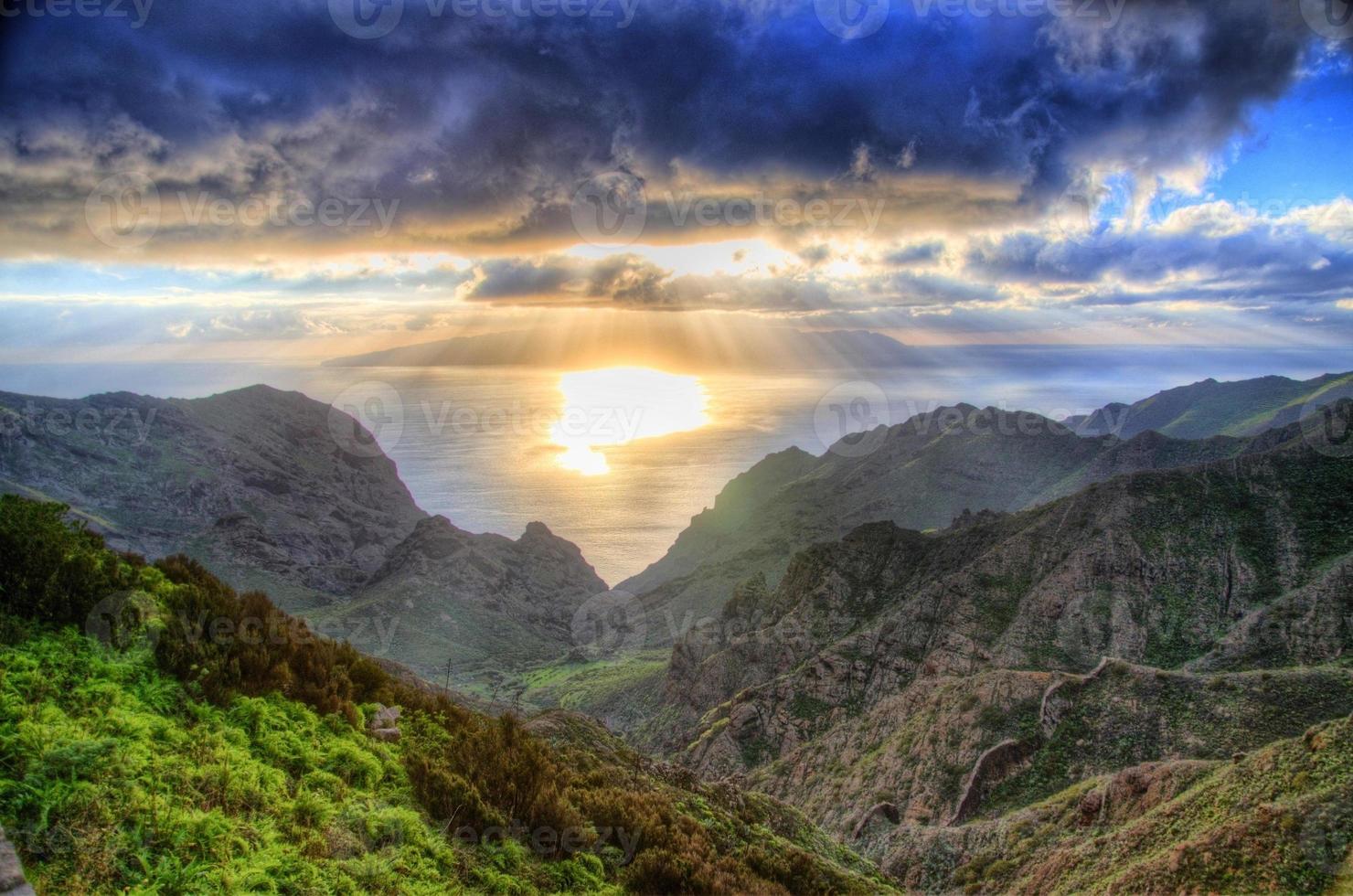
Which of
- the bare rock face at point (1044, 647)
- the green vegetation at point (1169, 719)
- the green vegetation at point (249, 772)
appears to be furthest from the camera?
the bare rock face at point (1044, 647)

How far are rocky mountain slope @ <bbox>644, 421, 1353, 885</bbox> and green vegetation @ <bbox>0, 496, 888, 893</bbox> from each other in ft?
73.7

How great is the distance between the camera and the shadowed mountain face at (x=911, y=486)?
12269 centimetres

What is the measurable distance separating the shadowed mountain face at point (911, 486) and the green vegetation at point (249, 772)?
338 ft

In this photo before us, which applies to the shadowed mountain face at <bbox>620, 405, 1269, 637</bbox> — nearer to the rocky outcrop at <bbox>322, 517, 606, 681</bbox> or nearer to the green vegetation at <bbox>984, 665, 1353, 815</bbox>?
the rocky outcrop at <bbox>322, 517, 606, 681</bbox>

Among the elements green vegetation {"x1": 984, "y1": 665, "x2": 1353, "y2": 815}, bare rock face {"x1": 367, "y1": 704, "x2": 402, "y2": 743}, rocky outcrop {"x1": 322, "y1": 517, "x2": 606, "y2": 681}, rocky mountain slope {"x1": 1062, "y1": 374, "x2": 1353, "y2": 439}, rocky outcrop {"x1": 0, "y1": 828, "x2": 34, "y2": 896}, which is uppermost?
rocky mountain slope {"x1": 1062, "y1": 374, "x2": 1353, "y2": 439}

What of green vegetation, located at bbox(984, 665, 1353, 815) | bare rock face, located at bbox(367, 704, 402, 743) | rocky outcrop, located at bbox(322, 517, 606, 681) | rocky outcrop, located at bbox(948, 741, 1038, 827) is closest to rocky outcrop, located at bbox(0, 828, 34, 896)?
bare rock face, located at bbox(367, 704, 402, 743)

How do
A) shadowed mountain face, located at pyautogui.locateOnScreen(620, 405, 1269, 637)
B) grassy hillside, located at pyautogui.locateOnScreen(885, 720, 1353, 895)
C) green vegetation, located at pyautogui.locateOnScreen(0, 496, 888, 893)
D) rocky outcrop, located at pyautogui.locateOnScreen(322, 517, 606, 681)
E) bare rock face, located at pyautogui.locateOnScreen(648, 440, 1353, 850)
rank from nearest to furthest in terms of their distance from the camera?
green vegetation, located at pyautogui.locateOnScreen(0, 496, 888, 893)
grassy hillside, located at pyautogui.locateOnScreen(885, 720, 1353, 895)
bare rock face, located at pyautogui.locateOnScreen(648, 440, 1353, 850)
rocky outcrop, located at pyautogui.locateOnScreen(322, 517, 606, 681)
shadowed mountain face, located at pyautogui.locateOnScreen(620, 405, 1269, 637)

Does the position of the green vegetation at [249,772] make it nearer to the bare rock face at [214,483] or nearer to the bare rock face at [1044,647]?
the bare rock face at [1044,647]

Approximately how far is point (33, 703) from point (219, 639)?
2466 millimetres

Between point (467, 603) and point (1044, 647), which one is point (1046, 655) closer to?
point (1044, 647)

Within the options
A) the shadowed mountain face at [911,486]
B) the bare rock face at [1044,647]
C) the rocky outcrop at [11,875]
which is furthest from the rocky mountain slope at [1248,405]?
the rocky outcrop at [11,875]

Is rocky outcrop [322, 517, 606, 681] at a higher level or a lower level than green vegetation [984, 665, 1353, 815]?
lower

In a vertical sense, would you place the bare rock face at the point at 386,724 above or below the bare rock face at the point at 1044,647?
above

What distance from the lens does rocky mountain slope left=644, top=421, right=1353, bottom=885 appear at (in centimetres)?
2817
